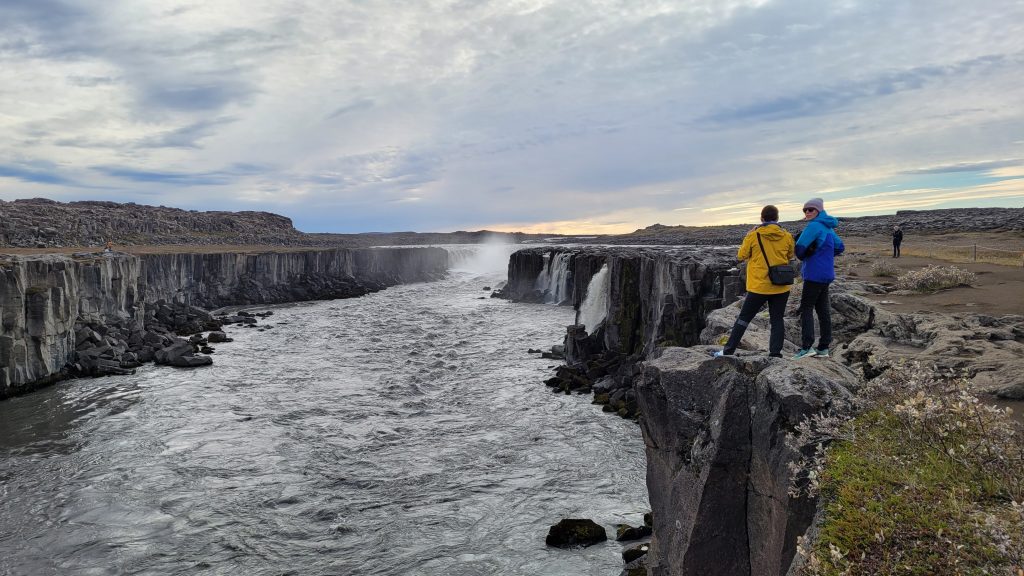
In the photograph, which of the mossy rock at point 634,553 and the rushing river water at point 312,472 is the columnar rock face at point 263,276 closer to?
the rushing river water at point 312,472

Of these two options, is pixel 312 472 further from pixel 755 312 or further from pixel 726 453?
pixel 755 312

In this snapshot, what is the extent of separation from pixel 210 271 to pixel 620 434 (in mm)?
62574

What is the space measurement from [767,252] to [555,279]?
55.9 meters

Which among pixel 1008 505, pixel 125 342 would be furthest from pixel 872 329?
pixel 125 342

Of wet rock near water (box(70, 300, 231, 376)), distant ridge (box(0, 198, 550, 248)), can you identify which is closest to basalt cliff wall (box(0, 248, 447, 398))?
wet rock near water (box(70, 300, 231, 376))

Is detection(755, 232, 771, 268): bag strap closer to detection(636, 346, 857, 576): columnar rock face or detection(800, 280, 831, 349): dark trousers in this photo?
detection(800, 280, 831, 349): dark trousers

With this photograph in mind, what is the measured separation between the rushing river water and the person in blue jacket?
251 inches

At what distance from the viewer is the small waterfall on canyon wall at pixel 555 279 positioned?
6300cm

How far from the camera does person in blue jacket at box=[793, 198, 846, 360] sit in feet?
Result: 31.7

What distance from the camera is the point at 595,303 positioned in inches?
1678

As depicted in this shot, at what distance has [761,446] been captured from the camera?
834cm

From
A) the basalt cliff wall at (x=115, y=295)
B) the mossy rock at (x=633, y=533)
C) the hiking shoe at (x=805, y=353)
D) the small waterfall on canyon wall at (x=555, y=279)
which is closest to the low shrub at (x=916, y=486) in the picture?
the hiking shoe at (x=805, y=353)

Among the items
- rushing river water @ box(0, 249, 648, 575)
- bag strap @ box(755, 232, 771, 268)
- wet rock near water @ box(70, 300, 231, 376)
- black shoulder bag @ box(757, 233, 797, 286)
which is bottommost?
rushing river water @ box(0, 249, 648, 575)

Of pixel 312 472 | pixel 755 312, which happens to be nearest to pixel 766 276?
pixel 755 312
